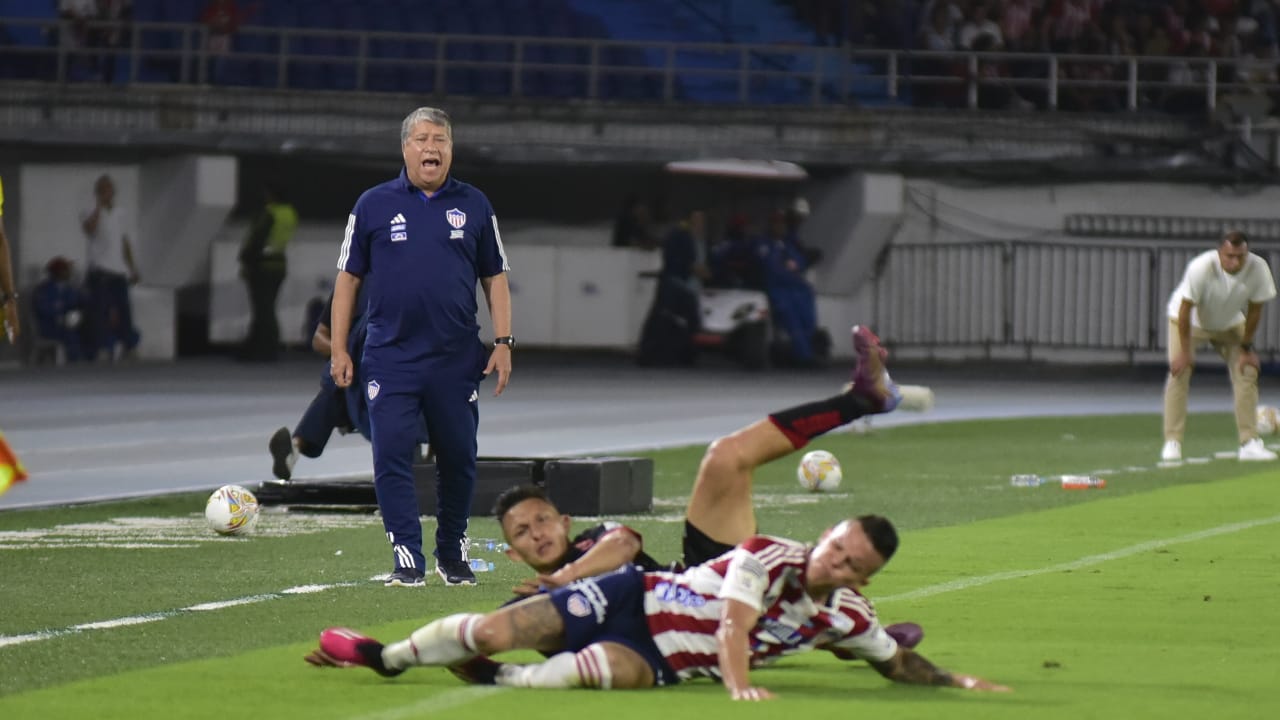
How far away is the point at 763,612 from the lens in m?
7.41

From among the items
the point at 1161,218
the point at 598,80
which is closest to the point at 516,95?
the point at 598,80

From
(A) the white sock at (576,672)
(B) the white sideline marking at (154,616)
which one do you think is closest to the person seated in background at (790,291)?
(B) the white sideline marking at (154,616)

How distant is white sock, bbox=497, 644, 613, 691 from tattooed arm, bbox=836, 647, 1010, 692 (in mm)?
852

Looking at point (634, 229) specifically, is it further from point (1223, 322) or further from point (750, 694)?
point (750, 694)

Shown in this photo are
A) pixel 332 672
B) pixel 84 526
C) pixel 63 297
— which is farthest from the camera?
pixel 63 297

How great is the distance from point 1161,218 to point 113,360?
609 inches

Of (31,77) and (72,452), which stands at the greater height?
(31,77)

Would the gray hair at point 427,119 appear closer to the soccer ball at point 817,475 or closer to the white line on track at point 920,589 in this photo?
the white line on track at point 920,589

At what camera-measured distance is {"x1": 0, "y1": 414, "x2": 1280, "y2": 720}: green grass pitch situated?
743 centimetres

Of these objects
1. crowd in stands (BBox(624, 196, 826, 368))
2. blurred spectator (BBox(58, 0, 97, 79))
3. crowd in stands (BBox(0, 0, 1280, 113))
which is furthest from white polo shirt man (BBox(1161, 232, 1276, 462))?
blurred spectator (BBox(58, 0, 97, 79))

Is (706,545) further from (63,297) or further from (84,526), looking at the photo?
(63,297)

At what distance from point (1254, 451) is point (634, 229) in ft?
52.6

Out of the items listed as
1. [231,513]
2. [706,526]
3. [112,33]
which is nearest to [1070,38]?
[112,33]

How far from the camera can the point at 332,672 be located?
8.02m
